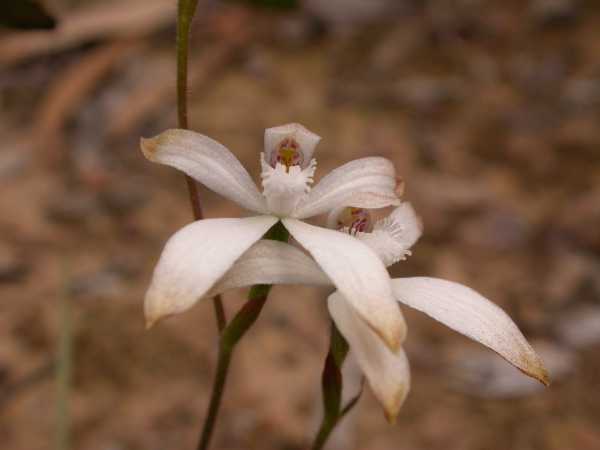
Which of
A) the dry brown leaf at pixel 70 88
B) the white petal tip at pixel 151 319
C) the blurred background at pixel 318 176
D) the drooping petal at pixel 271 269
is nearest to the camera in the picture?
the white petal tip at pixel 151 319

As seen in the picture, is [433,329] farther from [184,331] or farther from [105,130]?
[105,130]

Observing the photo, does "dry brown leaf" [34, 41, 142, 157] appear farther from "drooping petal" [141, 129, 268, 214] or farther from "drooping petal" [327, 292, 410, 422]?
"drooping petal" [327, 292, 410, 422]

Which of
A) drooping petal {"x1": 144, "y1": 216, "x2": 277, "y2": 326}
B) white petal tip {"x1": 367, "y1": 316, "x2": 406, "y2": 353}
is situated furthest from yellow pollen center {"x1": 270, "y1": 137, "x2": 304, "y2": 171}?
white petal tip {"x1": 367, "y1": 316, "x2": 406, "y2": 353}

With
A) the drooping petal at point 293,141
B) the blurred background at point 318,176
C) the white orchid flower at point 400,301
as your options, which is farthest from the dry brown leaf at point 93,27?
the white orchid flower at point 400,301

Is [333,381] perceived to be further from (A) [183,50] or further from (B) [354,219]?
(A) [183,50]

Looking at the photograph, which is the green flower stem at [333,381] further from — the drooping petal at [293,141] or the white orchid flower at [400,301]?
the drooping petal at [293,141]

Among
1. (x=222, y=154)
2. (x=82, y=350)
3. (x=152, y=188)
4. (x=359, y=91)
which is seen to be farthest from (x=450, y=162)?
(x=222, y=154)

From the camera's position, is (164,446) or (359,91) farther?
(359,91)

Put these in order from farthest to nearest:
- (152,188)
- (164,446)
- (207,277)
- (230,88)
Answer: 1. (230,88)
2. (152,188)
3. (164,446)
4. (207,277)
